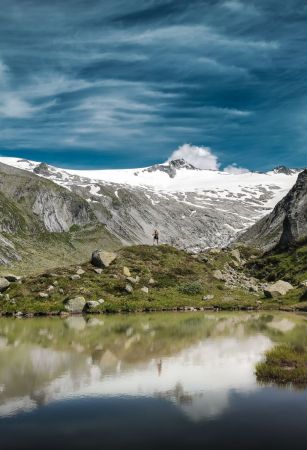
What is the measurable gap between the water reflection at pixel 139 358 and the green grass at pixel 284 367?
85 cm

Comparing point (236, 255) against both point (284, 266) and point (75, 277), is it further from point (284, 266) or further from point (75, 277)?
point (75, 277)

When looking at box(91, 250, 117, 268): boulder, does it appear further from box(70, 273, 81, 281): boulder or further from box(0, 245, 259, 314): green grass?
box(70, 273, 81, 281): boulder

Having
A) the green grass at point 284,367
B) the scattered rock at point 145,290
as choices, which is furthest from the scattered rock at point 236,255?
the green grass at point 284,367

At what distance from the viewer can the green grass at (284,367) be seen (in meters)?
26.8

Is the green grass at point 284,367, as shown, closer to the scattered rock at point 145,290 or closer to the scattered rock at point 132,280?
the scattered rock at point 145,290

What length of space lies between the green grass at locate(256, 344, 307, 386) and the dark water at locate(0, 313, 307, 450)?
825 millimetres

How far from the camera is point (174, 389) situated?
25797mm

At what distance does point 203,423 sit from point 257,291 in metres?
67.1

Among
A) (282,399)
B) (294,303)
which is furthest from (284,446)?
(294,303)

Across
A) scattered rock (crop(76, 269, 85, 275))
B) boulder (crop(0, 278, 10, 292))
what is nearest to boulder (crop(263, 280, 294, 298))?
scattered rock (crop(76, 269, 85, 275))

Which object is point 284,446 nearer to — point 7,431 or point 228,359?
point 7,431

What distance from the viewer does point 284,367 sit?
29203 mm

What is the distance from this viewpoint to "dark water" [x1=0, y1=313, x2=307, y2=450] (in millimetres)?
18625

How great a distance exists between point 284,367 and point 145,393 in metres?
8.73
